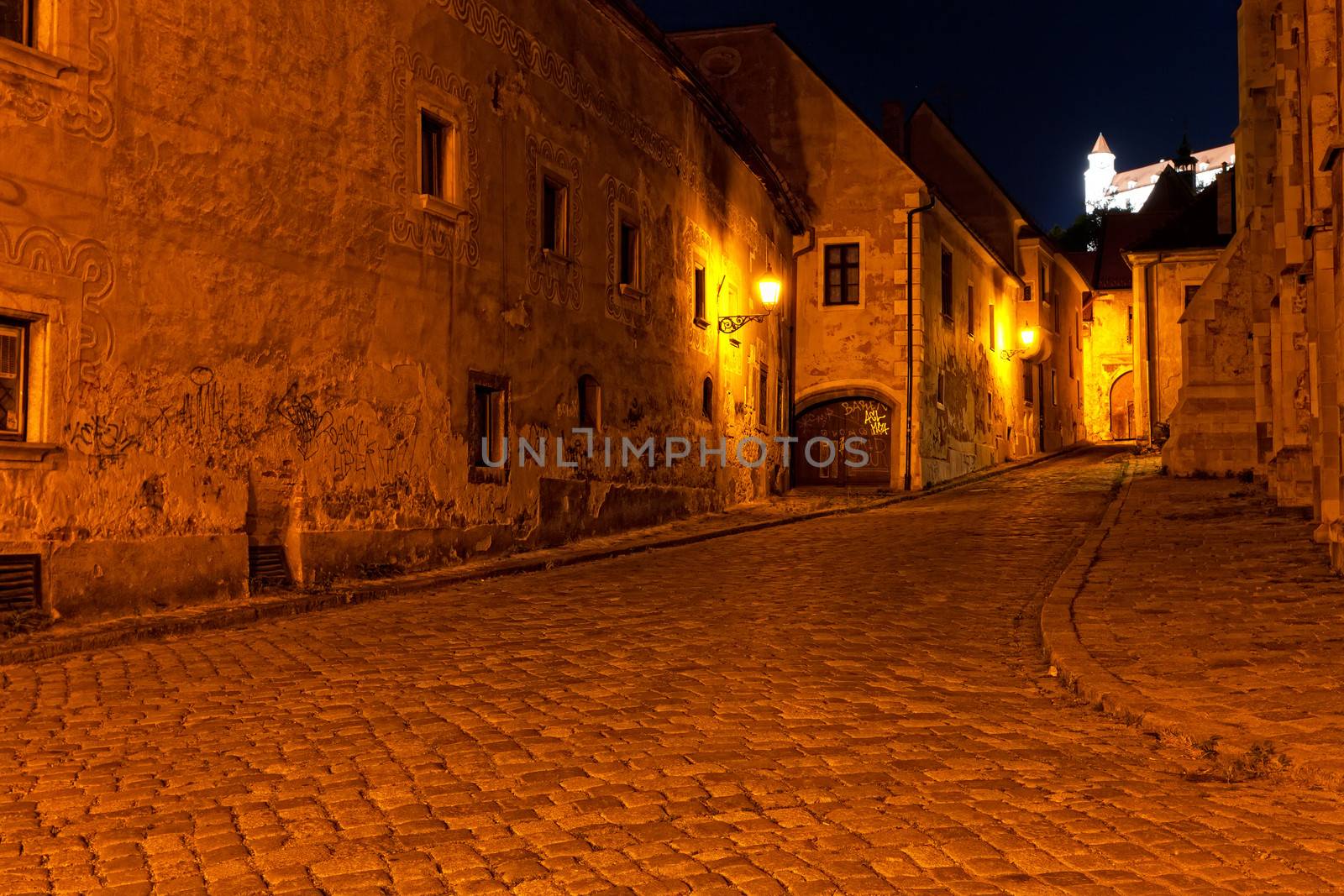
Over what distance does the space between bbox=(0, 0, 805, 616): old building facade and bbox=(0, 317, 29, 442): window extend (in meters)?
0.02

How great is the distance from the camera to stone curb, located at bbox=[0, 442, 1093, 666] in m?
9.03

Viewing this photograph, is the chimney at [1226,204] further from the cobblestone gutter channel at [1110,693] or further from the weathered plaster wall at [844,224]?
the cobblestone gutter channel at [1110,693]

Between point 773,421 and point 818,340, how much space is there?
3.94 metres

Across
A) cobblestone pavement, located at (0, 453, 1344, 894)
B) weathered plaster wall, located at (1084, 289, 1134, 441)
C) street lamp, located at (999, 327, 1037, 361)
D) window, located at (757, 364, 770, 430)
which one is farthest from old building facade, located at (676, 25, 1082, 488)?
weathered plaster wall, located at (1084, 289, 1134, 441)

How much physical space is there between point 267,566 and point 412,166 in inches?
179

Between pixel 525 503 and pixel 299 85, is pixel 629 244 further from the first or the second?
pixel 299 85

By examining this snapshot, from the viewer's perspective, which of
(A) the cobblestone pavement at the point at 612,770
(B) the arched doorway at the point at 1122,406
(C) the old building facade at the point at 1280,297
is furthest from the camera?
(B) the arched doorway at the point at 1122,406

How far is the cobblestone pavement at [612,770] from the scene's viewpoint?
4.43 meters

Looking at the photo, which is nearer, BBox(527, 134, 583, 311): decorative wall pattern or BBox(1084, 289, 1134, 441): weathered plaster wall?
BBox(527, 134, 583, 311): decorative wall pattern

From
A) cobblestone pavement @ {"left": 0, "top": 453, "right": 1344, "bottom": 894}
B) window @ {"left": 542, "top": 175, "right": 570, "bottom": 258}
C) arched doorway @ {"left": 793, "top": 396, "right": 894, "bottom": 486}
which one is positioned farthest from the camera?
arched doorway @ {"left": 793, "top": 396, "right": 894, "bottom": 486}

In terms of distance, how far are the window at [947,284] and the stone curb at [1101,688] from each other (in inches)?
871

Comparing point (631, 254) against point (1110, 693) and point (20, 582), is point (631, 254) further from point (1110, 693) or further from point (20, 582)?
point (1110, 693)

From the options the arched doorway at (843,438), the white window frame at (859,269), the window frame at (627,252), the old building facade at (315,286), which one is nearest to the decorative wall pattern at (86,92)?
the old building facade at (315,286)

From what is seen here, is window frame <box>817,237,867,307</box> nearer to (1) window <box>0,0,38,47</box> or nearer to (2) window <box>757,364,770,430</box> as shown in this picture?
(2) window <box>757,364,770,430</box>
